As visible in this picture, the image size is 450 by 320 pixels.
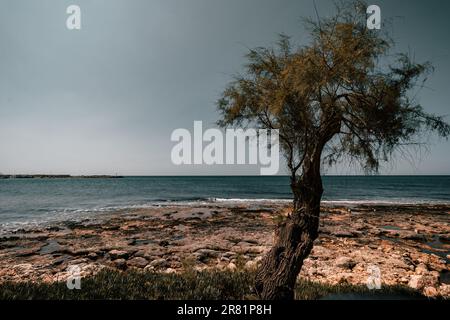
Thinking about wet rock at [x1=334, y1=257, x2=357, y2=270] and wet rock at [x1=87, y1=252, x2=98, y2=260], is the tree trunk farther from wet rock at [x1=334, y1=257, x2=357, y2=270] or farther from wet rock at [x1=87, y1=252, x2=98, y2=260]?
wet rock at [x1=87, y1=252, x2=98, y2=260]

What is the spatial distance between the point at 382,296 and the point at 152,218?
2012 cm

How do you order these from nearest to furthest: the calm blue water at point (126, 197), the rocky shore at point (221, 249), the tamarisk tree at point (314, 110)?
the tamarisk tree at point (314, 110), the rocky shore at point (221, 249), the calm blue water at point (126, 197)

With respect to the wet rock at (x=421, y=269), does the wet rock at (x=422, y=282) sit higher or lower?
higher

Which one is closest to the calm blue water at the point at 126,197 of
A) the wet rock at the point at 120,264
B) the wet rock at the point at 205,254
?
the wet rock at the point at 205,254

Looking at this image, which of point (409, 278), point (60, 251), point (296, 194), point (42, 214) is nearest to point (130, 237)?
point (60, 251)

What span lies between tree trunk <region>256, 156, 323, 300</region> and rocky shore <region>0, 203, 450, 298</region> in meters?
0.47

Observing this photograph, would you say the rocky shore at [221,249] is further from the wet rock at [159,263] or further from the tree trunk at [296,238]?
the tree trunk at [296,238]

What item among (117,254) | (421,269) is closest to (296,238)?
(421,269)

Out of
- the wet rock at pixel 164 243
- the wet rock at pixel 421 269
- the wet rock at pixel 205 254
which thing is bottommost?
the wet rock at pixel 164 243

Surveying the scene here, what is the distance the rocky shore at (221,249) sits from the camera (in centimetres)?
931

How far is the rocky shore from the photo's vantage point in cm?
931

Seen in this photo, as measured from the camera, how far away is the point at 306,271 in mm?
9375

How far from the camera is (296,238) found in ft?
17.9

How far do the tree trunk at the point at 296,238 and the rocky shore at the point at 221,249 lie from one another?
0.47 metres
